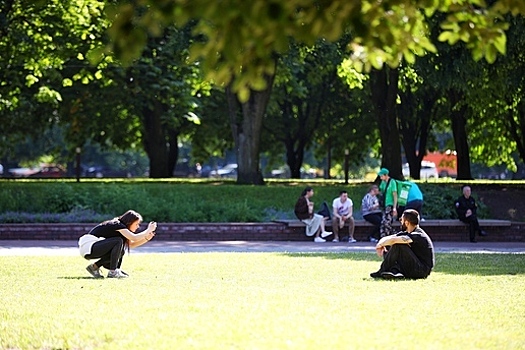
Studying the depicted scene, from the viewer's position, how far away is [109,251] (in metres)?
16.3

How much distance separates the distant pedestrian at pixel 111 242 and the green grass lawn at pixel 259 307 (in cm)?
33

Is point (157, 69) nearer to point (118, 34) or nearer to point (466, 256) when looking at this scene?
point (466, 256)

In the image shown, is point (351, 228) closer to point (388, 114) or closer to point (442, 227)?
point (442, 227)

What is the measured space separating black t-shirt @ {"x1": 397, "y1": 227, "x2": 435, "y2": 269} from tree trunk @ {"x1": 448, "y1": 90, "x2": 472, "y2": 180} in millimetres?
26155

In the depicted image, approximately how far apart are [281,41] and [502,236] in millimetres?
21896

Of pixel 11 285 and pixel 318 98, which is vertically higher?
pixel 318 98

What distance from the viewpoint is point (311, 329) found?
10430 mm

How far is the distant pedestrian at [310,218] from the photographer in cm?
2661

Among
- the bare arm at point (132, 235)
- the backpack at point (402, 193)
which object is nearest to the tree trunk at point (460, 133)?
the backpack at point (402, 193)

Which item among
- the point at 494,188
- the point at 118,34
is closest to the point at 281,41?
the point at 118,34

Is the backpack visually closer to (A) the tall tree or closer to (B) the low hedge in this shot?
(B) the low hedge

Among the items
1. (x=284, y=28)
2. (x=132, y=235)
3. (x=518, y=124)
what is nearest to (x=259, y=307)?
(x=132, y=235)

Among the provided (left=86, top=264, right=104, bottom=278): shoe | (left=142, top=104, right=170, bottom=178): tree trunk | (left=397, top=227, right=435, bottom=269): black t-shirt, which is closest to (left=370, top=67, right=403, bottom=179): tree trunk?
(left=142, top=104, right=170, bottom=178): tree trunk

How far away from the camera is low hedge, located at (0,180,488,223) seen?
93.0 ft
